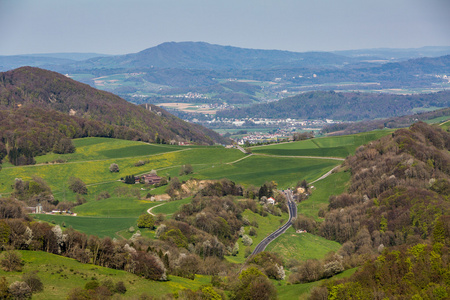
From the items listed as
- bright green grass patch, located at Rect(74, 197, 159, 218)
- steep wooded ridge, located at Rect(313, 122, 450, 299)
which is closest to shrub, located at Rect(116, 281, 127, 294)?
steep wooded ridge, located at Rect(313, 122, 450, 299)

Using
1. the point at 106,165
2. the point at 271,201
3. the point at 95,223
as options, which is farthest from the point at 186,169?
the point at 95,223

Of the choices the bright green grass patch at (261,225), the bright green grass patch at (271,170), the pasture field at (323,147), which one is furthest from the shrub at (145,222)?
the pasture field at (323,147)

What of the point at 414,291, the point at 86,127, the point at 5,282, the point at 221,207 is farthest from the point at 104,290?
the point at 86,127

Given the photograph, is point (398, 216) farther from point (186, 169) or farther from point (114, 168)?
point (114, 168)

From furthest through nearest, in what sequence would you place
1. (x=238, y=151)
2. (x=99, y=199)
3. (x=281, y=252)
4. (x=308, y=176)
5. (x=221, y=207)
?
1. (x=238, y=151)
2. (x=308, y=176)
3. (x=99, y=199)
4. (x=221, y=207)
5. (x=281, y=252)

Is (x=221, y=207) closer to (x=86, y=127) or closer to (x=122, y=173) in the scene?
(x=122, y=173)

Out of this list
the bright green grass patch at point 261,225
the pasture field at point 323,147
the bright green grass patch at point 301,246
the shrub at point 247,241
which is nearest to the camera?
the bright green grass patch at point 301,246

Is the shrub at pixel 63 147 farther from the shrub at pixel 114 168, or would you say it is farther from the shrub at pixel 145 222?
the shrub at pixel 145 222
